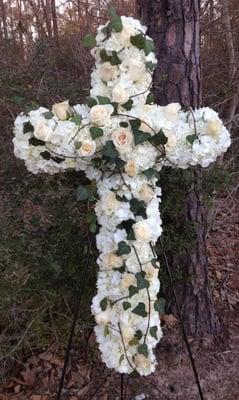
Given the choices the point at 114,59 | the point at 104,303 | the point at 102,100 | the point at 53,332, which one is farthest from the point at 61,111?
the point at 53,332

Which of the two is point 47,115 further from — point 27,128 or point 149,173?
point 149,173

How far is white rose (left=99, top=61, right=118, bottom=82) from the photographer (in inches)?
65.2

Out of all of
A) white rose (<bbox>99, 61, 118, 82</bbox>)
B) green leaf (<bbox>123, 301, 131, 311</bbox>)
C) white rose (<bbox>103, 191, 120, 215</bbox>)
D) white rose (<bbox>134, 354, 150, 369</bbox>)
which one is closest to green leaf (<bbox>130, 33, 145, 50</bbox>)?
white rose (<bbox>99, 61, 118, 82</bbox>)

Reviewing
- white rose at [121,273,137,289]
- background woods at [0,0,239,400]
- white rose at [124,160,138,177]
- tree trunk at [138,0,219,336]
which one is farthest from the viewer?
background woods at [0,0,239,400]

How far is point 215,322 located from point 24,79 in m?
1.95

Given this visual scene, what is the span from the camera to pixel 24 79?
2.73 meters

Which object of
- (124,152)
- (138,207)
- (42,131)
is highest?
(42,131)

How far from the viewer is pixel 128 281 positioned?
1788mm

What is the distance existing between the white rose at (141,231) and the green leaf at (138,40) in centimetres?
67

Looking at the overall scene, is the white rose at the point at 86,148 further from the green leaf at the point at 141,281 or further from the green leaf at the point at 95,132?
the green leaf at the point at 141,281

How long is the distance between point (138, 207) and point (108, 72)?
1.74 feet

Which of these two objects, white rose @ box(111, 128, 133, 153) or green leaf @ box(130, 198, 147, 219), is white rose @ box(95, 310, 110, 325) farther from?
white rose @ box(111, 128, 133, 153)

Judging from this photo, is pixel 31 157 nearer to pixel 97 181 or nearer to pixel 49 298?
pixel 97 181

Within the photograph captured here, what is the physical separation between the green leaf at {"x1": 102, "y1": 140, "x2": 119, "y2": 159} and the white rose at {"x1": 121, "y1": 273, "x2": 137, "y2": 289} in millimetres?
497
